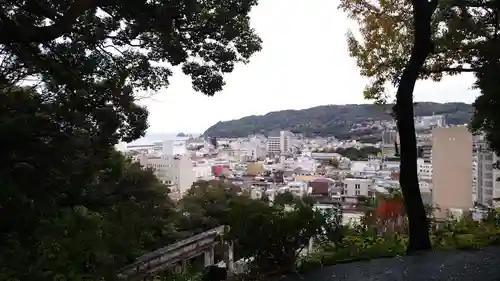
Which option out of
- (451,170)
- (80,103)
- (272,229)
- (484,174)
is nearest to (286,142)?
(451,170)

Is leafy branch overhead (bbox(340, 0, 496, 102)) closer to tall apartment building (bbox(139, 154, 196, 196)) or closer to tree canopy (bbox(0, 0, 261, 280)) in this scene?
tree canopy (bbox(0, 0, 261, 280))

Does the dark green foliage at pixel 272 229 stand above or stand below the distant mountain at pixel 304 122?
below

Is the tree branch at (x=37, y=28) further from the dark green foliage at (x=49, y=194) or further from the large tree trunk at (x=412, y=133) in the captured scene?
the large tree trunk at (x=412, y=133)

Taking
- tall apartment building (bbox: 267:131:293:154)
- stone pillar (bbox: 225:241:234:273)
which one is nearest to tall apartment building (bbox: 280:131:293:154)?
tall apartment building (bbox: 267:131:293:154)

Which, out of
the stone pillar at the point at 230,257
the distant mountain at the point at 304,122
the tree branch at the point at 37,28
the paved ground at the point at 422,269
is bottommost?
the paved ground at the point at 422,269

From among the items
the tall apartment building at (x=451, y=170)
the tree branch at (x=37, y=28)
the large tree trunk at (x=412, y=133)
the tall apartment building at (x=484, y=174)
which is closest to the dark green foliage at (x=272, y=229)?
the large tree trunk at (x=412, y=133)

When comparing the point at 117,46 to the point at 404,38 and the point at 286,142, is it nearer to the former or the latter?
the point at 404,38

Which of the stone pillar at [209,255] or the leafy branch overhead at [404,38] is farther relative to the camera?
the leafy branch overhead at [404,38]
